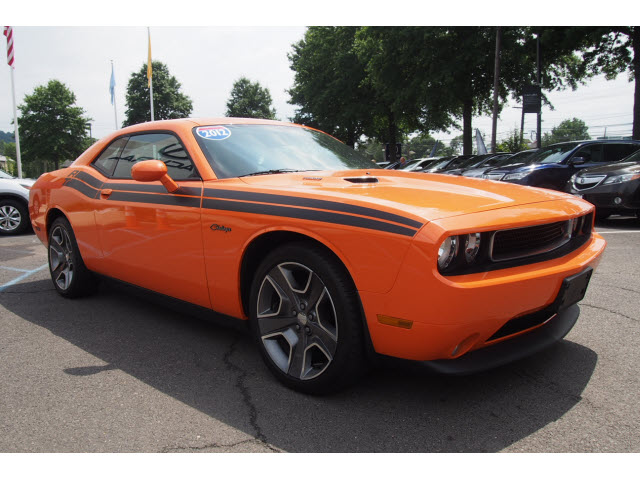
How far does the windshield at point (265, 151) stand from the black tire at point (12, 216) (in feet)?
25.5

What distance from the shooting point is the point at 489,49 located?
2092 centimetres

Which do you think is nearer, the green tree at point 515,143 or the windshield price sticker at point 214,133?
the windshield price sticker at point 214,133

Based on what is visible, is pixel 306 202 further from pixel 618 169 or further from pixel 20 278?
pixel 618 169

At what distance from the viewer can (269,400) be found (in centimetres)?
249

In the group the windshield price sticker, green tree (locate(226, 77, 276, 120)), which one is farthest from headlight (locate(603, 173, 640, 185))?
green tree (locate(226, 77, 276, 120))

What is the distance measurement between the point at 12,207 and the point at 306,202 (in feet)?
29.4

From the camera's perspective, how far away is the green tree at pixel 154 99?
5222 centimetres

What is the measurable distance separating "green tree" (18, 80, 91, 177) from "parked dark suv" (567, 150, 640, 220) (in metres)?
47.1

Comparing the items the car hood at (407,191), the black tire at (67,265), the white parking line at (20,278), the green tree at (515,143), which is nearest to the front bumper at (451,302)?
the car hood at (407,191)

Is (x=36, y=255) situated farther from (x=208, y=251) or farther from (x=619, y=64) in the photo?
(x=619, y=64)

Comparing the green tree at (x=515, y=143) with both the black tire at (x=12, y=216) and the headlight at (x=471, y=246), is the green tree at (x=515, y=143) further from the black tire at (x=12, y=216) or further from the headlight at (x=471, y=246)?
the headlight at (x=471, y=246)

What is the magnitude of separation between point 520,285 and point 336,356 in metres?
0.86

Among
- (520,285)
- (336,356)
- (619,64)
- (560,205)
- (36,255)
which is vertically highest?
(619,64)
